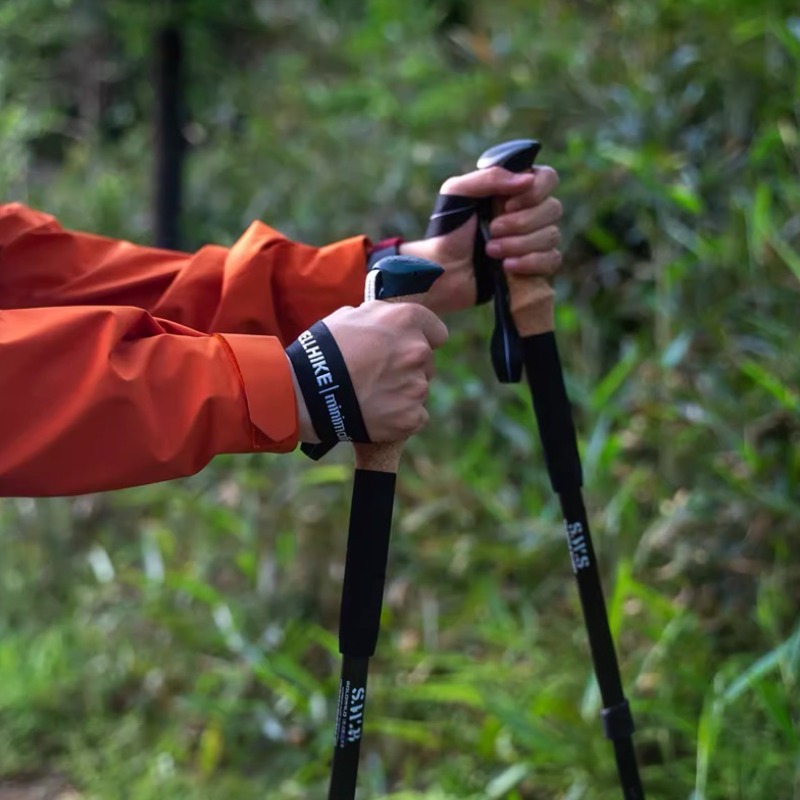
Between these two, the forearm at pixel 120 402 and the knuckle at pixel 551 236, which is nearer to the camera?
the forearm at pixel 120 402

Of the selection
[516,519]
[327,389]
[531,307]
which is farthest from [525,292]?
[516,519]

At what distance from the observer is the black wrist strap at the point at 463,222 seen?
1645mm

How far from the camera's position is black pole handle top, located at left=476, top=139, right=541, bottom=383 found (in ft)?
5.00

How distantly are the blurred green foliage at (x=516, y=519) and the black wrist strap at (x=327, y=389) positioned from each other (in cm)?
123

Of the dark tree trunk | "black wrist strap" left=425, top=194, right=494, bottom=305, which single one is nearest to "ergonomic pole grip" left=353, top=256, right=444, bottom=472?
"black wrist strap" left=425, top=194, right=494, bottom=305

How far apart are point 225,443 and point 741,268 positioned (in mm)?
1906

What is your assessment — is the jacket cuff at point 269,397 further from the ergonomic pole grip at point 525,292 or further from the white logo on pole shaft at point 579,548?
the white logo on pole shaft at point 579,548

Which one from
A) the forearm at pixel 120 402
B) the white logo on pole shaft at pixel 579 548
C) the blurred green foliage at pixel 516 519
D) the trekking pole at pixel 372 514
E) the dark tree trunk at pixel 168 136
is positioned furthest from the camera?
the dark tree trunk at pixel 168 136

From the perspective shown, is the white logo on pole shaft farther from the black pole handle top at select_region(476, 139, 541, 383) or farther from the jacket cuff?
the jacket cuff

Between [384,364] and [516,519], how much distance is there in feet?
5.37

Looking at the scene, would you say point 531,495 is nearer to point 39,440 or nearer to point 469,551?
point 469,551

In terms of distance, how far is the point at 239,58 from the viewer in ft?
13.3

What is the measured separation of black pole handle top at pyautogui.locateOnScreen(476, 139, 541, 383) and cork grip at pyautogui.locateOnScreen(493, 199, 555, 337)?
1cm

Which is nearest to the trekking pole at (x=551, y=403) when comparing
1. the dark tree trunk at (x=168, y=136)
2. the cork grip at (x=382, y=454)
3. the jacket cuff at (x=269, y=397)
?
the cork grip at (x=382, y=454)
